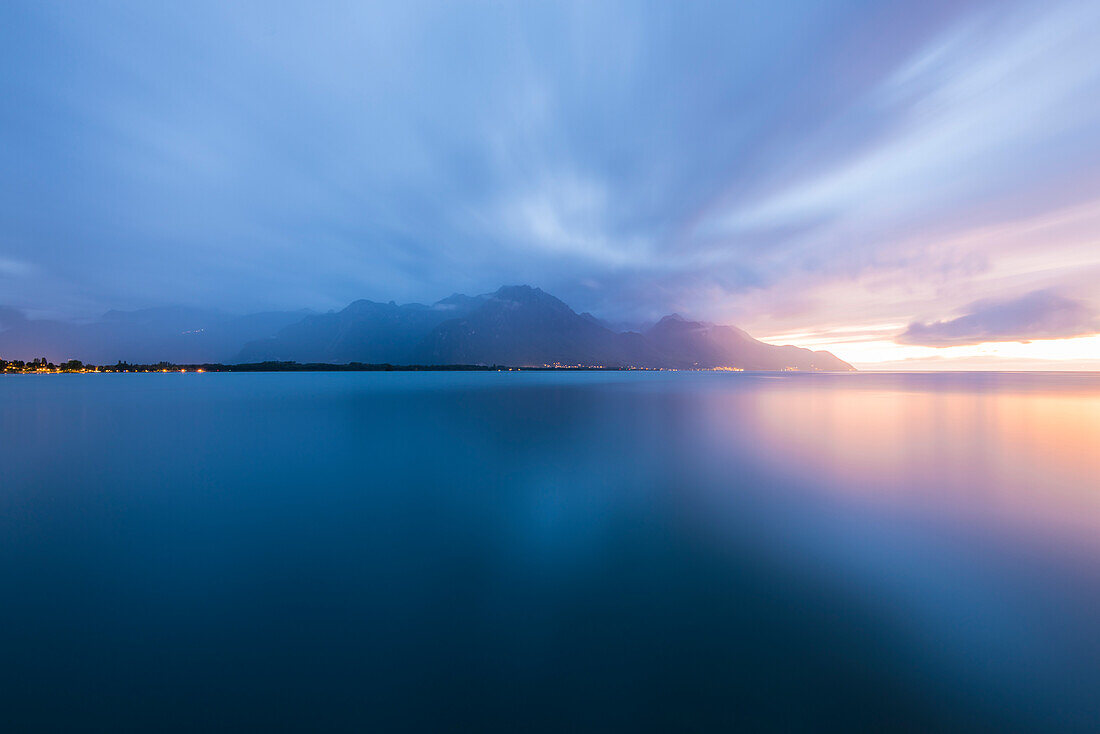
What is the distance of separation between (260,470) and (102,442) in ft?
49.4

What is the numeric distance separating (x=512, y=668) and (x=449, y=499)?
335 inches

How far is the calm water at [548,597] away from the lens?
5.36 m

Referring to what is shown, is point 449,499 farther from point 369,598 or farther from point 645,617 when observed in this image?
point 645,617

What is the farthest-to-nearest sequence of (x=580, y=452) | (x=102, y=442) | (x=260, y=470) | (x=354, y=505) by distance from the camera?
(x=102, y=442), (x=580, y=452), (x=260, y=470), (x=354, y=505)

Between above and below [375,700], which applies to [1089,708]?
below

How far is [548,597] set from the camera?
7.82 meters

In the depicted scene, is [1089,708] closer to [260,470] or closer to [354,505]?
[354,505]

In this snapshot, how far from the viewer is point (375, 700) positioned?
17.6 feet

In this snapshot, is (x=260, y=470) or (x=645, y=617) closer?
(x=645, y=617)

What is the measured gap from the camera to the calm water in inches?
211

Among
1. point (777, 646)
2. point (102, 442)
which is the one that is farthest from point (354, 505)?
point (102, 442)

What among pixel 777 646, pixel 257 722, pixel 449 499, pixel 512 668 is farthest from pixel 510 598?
pixel 449 499

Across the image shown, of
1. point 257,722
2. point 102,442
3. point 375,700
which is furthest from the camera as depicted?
point 102,442

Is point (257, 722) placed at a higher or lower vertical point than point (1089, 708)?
higher
